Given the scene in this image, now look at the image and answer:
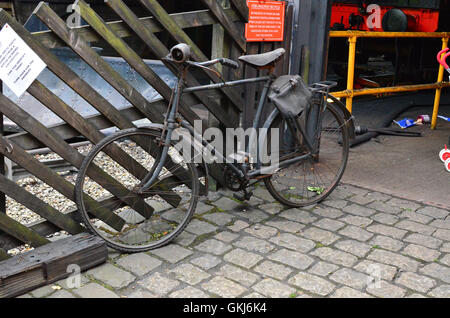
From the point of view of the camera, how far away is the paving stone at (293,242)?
4.07 meters

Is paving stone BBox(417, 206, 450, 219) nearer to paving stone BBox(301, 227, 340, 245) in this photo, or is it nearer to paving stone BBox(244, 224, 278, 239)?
paving stone BBox(301, 227, 340, 245)

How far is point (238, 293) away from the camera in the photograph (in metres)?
3.39

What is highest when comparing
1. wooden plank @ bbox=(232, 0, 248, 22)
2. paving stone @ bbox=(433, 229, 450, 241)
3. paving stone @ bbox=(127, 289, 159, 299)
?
wooden plank @ bbox=(232, 0, 248, 22)

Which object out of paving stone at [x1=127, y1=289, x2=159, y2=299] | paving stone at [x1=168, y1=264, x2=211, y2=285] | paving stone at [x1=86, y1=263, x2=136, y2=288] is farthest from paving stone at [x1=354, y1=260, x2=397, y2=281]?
paving stone at [x1=86, y1=263, x2=136, y2=288]

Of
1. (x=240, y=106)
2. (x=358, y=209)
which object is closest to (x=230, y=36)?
(x=240, y=106)

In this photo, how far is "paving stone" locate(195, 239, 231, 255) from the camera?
399 cm

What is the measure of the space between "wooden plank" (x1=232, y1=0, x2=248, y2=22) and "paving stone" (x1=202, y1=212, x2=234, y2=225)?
1782 millimetres

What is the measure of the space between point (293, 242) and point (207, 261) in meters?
0.74

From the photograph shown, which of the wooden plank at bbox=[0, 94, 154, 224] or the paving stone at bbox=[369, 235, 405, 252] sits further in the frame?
the paving stone at bbox=[369, 235, 405, 252]

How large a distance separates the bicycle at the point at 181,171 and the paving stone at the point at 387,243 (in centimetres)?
82

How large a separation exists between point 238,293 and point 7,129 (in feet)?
14.5

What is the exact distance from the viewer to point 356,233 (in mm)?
4340
